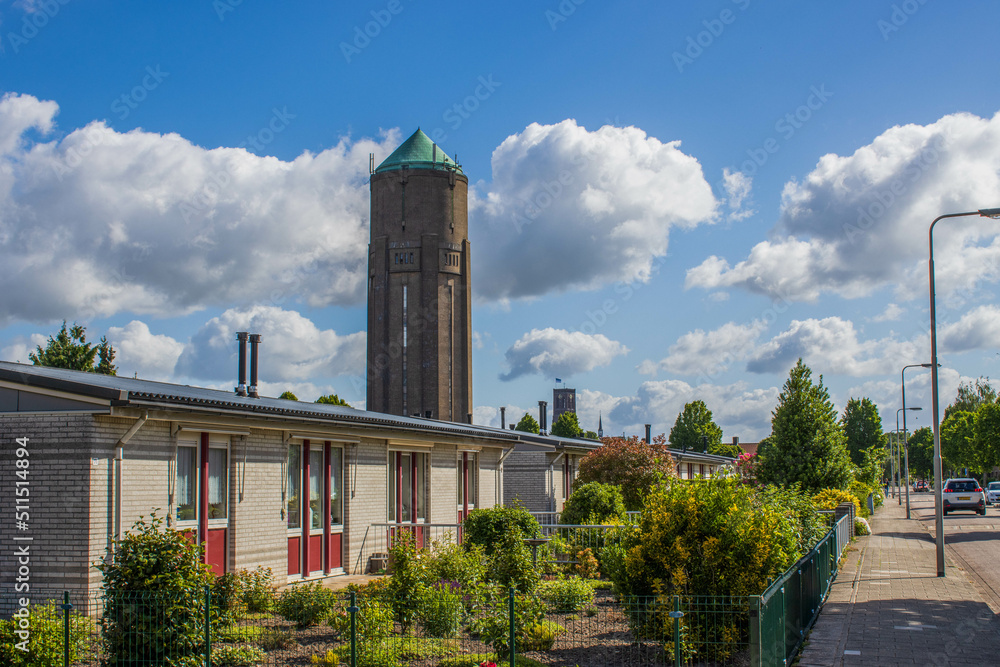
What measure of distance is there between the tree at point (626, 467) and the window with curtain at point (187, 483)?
15.3 m

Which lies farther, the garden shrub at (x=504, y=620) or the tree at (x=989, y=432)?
the tree at (x=989, y=432)

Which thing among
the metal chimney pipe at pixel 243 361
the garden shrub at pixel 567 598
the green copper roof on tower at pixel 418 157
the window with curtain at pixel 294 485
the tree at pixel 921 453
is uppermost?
the green copper roof on tower at pixel 418 157

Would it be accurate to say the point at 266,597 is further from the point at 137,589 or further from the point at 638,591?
the point at 638,591

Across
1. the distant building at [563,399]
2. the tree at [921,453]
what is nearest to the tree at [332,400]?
the tree at [921,453]

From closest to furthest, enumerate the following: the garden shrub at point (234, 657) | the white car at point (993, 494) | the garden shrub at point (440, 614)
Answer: the garden shrub at point (234, 657) → the garden shrub at point (440, 614) → the white car at point (993, 494)

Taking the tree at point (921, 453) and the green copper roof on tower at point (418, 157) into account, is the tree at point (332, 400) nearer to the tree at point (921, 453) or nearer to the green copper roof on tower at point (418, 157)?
the green copper roof on tower at point (418, 157)

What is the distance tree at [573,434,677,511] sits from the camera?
27344 mm

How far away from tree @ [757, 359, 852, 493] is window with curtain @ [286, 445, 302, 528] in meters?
20.9

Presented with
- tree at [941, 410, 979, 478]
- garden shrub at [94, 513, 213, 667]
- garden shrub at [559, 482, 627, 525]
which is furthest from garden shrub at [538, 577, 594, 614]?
tree at [941, 410, 979, 478]

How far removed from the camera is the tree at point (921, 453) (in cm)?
13050

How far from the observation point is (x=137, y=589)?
893 cm

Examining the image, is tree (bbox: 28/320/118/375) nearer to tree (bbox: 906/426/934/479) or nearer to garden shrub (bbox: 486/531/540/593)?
garden shrub (bbox: 486/531/540/593)

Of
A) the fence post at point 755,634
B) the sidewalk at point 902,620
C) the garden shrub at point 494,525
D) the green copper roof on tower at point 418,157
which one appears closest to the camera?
the fence post at point 755,634

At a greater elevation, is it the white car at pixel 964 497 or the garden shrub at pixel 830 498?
the garden shrub at pixel 830 498
